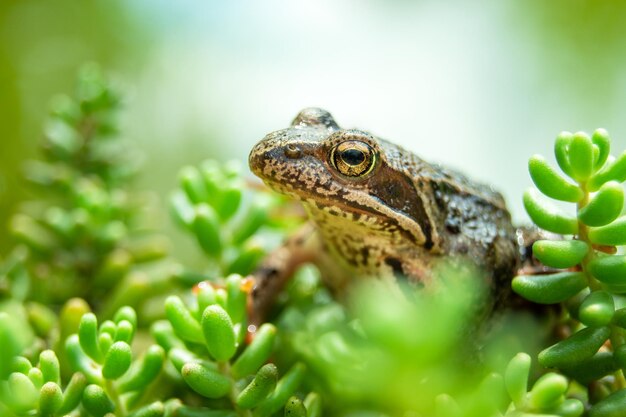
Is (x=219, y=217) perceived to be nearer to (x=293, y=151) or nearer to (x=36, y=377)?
(x=293, y=151)

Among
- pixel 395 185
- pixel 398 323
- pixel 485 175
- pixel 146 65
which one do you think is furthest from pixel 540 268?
pixel 146 65

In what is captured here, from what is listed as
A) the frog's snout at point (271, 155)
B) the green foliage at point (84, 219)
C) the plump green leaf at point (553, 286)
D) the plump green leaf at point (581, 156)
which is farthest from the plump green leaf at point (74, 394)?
the plump green leaf at point (581, 156)

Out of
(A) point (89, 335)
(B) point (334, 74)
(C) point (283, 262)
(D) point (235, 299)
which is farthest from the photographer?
(B) point (334, 74)

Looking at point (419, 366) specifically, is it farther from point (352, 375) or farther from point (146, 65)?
point (146, 65)

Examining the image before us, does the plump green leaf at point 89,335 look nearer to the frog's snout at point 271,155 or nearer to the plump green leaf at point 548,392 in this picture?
the frog's snout at point 271,155

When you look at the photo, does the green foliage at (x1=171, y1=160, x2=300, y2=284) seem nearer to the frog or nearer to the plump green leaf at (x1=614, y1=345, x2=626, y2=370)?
the frog

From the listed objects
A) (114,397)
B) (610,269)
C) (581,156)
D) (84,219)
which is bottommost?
(114,397)

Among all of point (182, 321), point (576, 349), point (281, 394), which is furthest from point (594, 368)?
point (182, 321)
